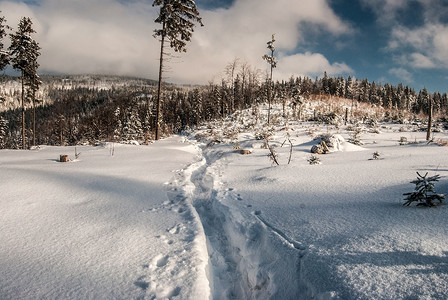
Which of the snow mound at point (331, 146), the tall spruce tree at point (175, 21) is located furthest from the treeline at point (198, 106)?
the snow mound at point (331, 146)

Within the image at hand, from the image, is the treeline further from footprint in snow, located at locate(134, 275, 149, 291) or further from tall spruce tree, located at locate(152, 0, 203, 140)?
footprint in snow, located at locate(134, 275, 149, 291)

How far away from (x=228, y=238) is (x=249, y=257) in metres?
0.68

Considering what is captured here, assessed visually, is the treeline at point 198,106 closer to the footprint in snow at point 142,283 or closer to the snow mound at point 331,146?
the snow mound at point 331,146

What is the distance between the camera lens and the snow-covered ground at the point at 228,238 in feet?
6.77

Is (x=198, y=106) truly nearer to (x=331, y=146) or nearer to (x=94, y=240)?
(x=331, y=146)

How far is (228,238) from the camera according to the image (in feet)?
12.3

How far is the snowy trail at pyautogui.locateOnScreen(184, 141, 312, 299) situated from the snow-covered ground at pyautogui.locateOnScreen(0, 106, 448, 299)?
15 mm

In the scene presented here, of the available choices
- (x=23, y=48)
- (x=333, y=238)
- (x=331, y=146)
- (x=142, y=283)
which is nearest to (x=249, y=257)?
(x=333, y=238)

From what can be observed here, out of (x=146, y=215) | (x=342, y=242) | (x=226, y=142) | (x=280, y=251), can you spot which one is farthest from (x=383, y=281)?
(x=226, y=142)

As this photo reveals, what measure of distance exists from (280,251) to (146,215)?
2.40m

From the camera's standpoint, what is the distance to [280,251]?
8.94ft

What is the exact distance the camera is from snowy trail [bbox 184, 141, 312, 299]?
238 cm

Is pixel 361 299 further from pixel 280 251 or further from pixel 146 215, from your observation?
pixel 146 215

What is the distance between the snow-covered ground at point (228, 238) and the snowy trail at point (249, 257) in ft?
0.05
